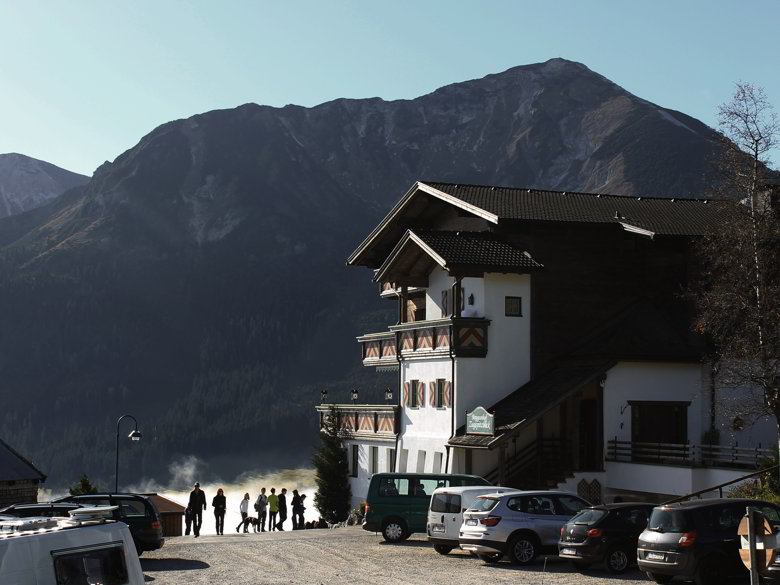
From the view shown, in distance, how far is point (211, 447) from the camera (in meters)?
184

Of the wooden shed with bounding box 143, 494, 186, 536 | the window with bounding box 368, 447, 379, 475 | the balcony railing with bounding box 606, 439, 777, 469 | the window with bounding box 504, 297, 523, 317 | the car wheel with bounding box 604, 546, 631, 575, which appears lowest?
the wooden shed with bounding box 143, 494, 186, 536

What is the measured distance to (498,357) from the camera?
4250cm

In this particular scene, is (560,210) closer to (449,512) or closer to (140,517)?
(449,512)

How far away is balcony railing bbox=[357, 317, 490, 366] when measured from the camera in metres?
41.8

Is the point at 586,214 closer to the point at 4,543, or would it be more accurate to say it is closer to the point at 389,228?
the point at 389,228

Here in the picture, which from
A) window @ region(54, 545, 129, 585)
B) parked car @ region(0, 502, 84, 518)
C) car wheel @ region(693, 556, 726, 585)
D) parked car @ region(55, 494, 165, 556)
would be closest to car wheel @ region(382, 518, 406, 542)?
parked car @ region(55, 494, 165, 556)

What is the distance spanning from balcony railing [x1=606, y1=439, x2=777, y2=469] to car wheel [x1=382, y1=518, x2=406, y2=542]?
9.18 metres

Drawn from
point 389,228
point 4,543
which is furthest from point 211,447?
point 4,543

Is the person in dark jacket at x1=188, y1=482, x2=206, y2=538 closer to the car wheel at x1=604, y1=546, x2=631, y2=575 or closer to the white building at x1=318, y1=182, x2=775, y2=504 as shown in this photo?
the white building at x1=318, y1=182, x2=775, y2=504

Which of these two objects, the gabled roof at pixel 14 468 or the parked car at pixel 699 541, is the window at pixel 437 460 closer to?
the gabled roof at pixel 14 468

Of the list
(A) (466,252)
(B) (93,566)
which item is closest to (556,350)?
(A) (466,252)

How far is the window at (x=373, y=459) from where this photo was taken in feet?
163

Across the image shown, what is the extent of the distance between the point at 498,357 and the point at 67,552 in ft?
104

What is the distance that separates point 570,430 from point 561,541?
16.7 m
